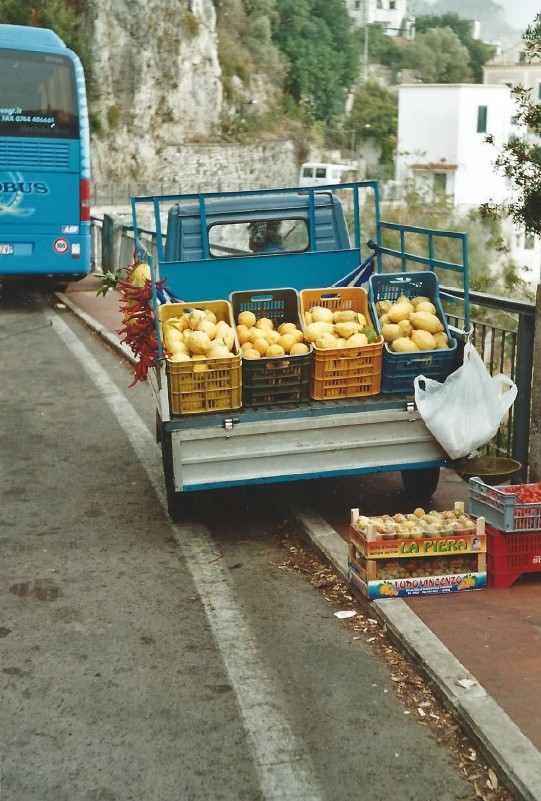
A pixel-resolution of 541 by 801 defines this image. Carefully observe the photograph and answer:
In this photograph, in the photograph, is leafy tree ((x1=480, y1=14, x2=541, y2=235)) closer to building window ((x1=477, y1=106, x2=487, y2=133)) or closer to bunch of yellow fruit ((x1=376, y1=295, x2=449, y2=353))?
bunch of yellow fruit ((x1=376, y1=295, x2=449, y2=353))

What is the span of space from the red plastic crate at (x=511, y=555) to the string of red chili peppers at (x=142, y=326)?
2413mm

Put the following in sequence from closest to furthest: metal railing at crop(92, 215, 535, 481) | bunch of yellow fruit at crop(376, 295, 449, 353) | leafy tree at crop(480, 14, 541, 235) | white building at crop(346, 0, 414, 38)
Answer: leafy tree at crop(480, 14, 541, 235)
bunch of yellow fruit at crop(376, 295, 449, 353)
metal railing at crop(92, 215, 535, 481)
white building at crop(346, 0, 414, 38)

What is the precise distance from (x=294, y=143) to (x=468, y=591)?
6978cm

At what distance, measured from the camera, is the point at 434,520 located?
19.5ft

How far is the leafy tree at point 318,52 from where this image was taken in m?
82.3

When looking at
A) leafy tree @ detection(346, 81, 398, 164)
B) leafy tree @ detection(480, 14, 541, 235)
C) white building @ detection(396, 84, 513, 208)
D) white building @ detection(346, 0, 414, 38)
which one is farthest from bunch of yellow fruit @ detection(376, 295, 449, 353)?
→ white building @ detection(346, 0, 414, 38)

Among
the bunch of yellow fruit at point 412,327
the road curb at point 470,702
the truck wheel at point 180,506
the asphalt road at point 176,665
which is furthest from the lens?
the truck wheel at point 180,506

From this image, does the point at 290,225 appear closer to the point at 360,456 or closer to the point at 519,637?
the point at 360,456

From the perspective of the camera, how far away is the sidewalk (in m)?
4.11

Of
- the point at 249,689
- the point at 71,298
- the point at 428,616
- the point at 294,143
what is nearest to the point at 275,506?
the point at 428,616

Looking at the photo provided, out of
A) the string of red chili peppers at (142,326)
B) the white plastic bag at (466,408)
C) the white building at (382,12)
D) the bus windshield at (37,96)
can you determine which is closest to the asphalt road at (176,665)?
the string of red chili peppers at (142,326)

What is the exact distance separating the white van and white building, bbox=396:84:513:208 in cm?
513

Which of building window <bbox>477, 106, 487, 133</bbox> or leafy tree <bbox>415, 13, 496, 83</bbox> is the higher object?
leafy tree <bbox>415, 13, 496, 83</bbox>

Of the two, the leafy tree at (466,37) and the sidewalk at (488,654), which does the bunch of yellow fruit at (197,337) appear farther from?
the leafy tree at (466,37)
